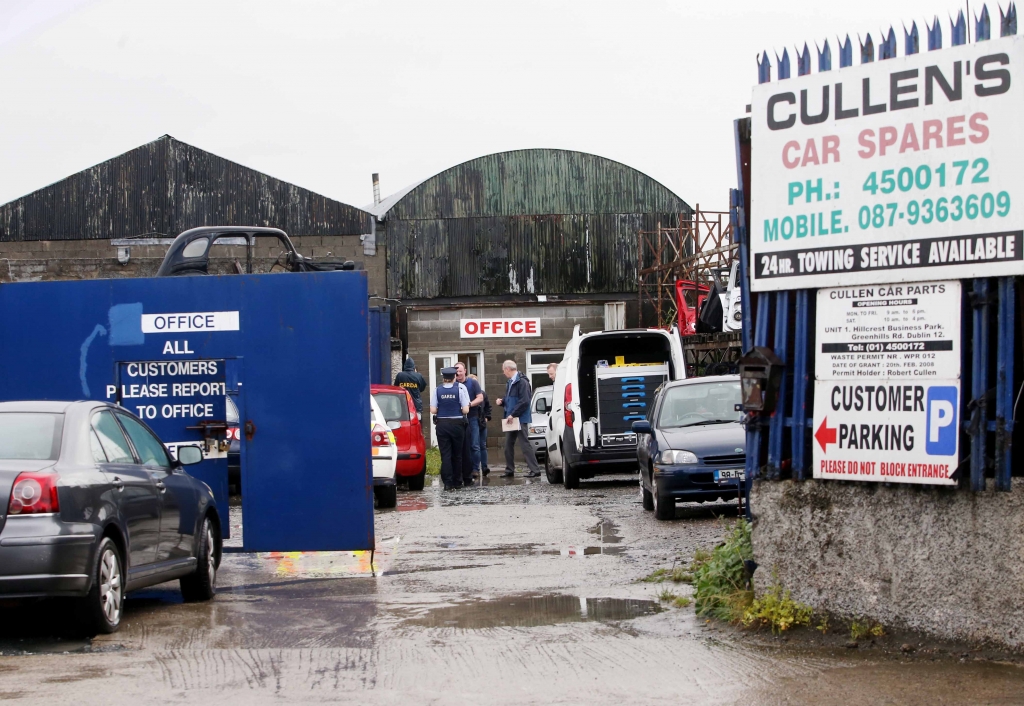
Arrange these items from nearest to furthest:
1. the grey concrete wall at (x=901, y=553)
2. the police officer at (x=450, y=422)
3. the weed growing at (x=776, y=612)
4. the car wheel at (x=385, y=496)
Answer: the grey concrete wall at (x=901, y=553)
the weed growing at (x=776, y=612)
the car wheel at (x=385, y=496)
the police officer at (x=450, y=422)

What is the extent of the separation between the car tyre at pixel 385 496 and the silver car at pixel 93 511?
23.4 feet

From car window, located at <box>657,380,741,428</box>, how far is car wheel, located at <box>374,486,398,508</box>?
371cm

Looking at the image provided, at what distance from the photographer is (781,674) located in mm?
6562

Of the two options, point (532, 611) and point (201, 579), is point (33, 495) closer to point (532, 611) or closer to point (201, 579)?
point (201, 579)

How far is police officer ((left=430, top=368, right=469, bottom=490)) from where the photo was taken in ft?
65.3

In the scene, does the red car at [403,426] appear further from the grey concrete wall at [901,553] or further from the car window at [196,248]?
the grey concrete wall at [901,553]

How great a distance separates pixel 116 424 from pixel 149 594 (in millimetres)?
1762

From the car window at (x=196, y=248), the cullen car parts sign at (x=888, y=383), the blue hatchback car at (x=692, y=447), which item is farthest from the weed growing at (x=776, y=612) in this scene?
the car window at (x=196, y=248)

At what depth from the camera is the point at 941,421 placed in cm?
692

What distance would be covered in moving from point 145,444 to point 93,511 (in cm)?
172

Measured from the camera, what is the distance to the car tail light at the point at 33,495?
7.24m

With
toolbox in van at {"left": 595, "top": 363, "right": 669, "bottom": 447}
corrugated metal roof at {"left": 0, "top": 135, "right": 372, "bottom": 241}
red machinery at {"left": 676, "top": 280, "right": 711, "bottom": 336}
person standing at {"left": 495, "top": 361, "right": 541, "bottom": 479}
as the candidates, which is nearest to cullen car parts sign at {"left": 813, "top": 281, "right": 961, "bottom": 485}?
toolbox in van at {"left": 595, "top": 363, "right": 669, "bottom": 447}

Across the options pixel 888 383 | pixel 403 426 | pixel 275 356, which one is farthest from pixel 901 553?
pixel 403 426

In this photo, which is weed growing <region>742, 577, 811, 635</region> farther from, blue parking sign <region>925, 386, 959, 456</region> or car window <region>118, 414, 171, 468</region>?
car window <region>118, 414, 171, 468</region>
